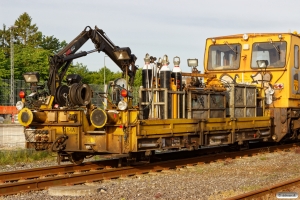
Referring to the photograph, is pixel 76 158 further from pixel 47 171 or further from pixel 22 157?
pixel 22 157

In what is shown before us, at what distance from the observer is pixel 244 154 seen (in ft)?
49.2

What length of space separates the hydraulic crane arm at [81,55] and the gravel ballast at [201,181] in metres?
2.46

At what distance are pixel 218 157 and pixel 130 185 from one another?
15.1 feet

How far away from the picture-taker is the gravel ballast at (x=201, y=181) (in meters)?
9.03

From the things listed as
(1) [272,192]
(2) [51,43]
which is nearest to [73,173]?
(1) [272,192]

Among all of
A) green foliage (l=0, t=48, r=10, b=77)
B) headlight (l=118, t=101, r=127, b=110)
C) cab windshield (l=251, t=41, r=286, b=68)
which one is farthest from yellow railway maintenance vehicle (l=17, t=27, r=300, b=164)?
green foliage (l=0, t=48, r=10, b=77)

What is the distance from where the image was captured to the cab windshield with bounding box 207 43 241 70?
55.6ft

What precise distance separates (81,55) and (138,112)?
2397 millimetres

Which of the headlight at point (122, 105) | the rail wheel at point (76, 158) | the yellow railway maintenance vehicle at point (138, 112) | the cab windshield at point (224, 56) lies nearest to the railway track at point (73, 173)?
the rail wheel at point (76, 158)

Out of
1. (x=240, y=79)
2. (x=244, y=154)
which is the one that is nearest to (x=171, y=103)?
(x=244, y=154)

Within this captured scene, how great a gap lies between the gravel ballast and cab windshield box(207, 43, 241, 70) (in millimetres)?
4010

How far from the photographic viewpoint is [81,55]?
12648 millimetres

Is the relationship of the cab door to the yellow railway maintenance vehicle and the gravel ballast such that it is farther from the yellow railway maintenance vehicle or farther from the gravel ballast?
the gravel ballast

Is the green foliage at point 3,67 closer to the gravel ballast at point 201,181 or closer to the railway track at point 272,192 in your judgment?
the gravel ballast at point 201,181
